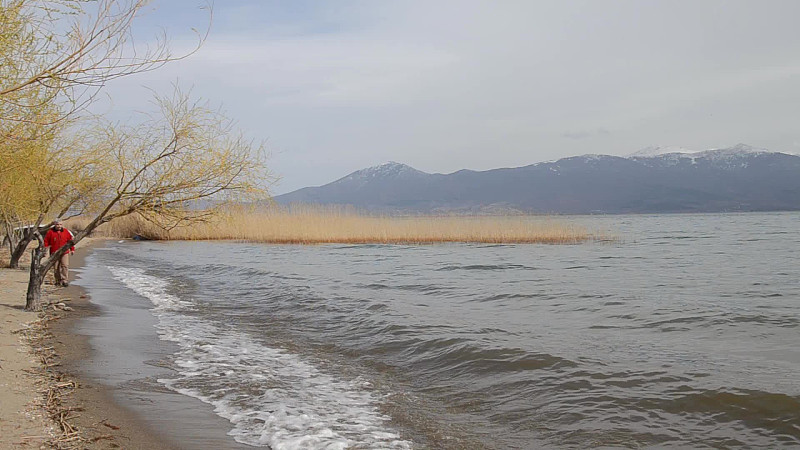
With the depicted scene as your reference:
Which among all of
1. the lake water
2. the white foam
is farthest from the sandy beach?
the white foam

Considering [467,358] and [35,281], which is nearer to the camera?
[467,358]

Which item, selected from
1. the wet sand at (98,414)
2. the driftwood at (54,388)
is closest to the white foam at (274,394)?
the wet sand at (98,414)

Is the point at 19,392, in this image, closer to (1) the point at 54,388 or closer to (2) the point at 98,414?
(1) the point at 54,388

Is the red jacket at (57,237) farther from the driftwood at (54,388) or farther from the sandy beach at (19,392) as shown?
the driftwood at (54,388)

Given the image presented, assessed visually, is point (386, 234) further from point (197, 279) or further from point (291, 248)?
point (197, 279)

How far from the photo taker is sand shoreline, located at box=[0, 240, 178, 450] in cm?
477

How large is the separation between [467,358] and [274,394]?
9.22 feet

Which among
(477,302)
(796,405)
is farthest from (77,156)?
(796,405)

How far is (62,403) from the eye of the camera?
5.76 m

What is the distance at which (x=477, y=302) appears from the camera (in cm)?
1338

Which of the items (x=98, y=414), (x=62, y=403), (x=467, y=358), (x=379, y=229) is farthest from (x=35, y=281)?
(x=379, y=229)

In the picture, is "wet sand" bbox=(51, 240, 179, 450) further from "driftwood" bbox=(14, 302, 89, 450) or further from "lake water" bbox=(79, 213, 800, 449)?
"lake water" bbox=(79, 213, 800, 449)

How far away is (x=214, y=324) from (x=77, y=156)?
16.4ft

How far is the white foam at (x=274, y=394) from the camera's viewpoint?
530cm
